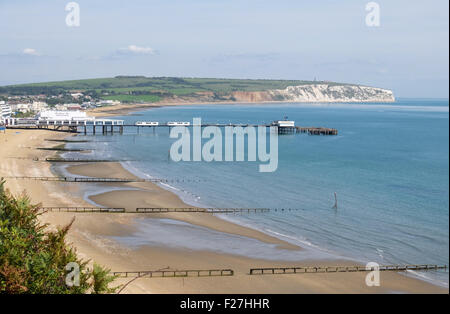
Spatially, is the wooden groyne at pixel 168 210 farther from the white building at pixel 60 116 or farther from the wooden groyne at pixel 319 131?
the white building at pixel 60 116

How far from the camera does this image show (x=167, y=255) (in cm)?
3077

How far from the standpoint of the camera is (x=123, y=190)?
168 feet

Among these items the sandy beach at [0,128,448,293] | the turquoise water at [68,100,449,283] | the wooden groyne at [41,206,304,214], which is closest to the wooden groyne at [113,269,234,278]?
the sandy beach at [0,128,448,293]

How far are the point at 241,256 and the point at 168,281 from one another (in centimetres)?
633

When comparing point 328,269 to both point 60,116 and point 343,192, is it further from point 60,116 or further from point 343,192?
point 60,116

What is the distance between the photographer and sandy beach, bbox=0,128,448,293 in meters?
25.8

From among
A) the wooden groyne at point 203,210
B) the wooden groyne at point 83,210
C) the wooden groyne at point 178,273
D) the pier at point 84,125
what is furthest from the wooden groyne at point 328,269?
the pier at point 84,125

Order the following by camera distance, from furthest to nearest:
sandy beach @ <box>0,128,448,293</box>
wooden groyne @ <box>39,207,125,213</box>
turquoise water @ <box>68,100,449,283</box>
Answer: wooden groyne @ <box>39,207,125,213</box>
turquoise water @ <box>68,100,449,283</box>
sandy beach @ <box>0,128,448,293</box>

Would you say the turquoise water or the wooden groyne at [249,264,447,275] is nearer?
the wooden groyne at [249,264,447,275]

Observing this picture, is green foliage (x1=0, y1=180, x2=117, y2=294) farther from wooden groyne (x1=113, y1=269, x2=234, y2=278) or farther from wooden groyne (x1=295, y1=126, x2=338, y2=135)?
wooden groyne (x1=295, y1=126, x2=338, y2=135)

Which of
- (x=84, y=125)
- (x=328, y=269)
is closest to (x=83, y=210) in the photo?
(x=328, y=269)

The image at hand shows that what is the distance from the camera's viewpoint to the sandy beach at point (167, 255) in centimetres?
2577

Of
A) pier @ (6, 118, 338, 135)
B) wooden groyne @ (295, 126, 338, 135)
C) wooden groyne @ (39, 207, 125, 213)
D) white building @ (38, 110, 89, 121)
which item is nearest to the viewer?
wooden groyne @ (39, 207, 125, 213)

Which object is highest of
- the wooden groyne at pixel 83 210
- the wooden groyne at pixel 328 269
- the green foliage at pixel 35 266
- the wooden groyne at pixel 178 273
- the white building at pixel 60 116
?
the white building at pixel 60 116
